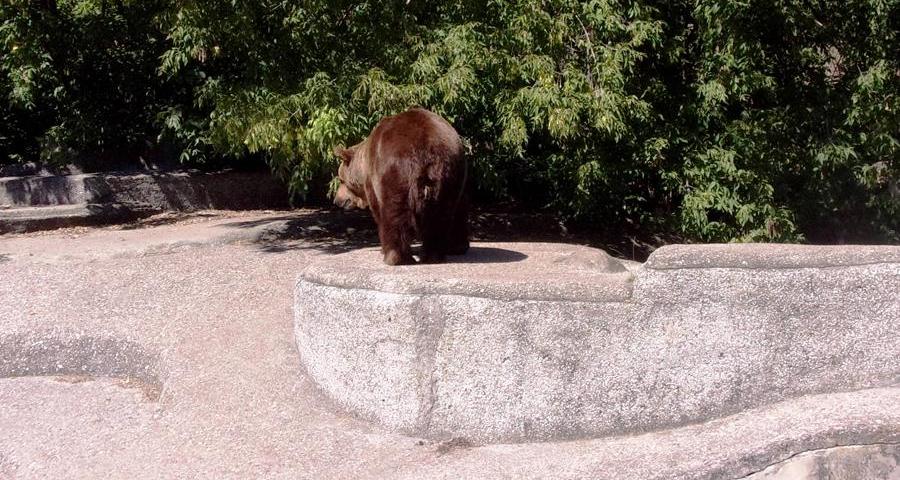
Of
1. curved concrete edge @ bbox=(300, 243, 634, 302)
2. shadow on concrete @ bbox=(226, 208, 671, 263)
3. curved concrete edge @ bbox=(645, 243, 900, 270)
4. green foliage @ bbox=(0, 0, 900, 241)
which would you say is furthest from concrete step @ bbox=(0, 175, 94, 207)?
curved concrete edge @ bbox=(645, 243, 900, 270)

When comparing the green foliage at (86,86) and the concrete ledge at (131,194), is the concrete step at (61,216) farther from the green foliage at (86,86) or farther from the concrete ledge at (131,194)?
the green foliage at (86,86)

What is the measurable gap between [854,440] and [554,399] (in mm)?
1550

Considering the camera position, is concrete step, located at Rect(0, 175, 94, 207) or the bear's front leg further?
concrete step, located at Rect(0, 175, 94, 207)

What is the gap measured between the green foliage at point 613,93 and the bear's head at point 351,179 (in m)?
0.78

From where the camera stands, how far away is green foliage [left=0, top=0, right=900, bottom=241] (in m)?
8.60

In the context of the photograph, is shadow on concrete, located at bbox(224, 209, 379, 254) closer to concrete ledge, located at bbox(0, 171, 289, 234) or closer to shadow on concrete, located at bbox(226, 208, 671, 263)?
shadow on concrete, located at bbox(226, 208, 671, 263)

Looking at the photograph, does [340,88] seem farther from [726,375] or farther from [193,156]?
[193,156]

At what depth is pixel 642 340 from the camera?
524cm

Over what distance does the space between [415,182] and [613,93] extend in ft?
10.7

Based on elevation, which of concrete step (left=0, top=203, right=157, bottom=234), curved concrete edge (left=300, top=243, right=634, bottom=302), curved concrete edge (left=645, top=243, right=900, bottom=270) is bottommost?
curved concrete edge (left=300, top=243, right=634, bottom=302)

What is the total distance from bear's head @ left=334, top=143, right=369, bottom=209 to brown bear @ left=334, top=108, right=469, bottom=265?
2.05 ft

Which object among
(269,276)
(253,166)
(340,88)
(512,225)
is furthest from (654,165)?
(253,166)

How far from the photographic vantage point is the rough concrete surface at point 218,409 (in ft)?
16.1

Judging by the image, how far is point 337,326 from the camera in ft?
18.9
